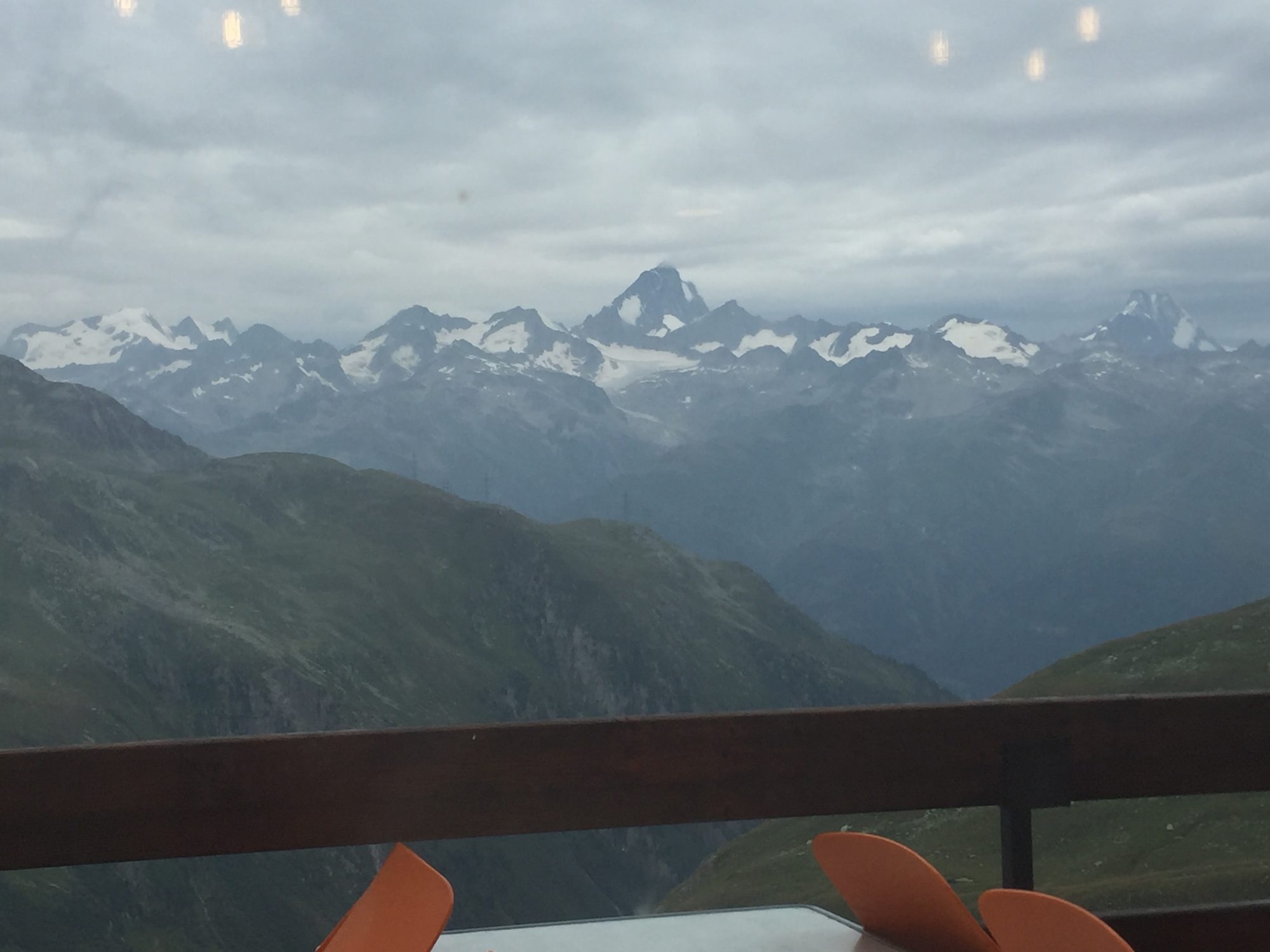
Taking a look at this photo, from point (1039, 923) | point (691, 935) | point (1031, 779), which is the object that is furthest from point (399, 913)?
point (1031, 779)

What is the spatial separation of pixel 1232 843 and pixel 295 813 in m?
60.6

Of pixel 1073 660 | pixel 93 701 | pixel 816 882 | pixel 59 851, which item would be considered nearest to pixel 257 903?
pixel 93 701

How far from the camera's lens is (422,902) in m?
2.70

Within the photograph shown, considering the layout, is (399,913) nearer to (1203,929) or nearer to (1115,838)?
(1203,929)

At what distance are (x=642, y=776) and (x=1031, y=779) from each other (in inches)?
50.6

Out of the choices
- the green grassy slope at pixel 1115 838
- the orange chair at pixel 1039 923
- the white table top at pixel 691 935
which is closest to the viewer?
the orange chair at pixel 1039 923

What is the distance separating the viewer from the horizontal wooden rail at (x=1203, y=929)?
12.4 feet

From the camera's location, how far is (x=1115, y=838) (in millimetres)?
63500

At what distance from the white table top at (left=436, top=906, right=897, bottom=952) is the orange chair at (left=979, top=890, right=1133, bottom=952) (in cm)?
83

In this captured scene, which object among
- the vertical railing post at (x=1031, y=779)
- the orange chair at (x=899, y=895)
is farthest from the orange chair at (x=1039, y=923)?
the vertical railing post at (x=1031, y=779)

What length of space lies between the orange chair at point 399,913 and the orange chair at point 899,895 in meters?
0.95

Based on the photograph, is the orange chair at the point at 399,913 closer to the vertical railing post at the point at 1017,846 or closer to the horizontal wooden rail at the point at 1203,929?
the vertical railing post at the point at 1017,846

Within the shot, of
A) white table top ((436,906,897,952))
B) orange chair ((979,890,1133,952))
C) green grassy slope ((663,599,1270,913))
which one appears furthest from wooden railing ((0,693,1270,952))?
green grassy slope ((663,599,1270,913))

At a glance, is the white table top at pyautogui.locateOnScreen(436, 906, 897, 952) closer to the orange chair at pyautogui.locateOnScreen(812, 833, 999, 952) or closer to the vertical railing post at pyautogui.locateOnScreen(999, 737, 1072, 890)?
the orange chair at pyautogui.locateOnScreen(812, 833, 999, 952)
